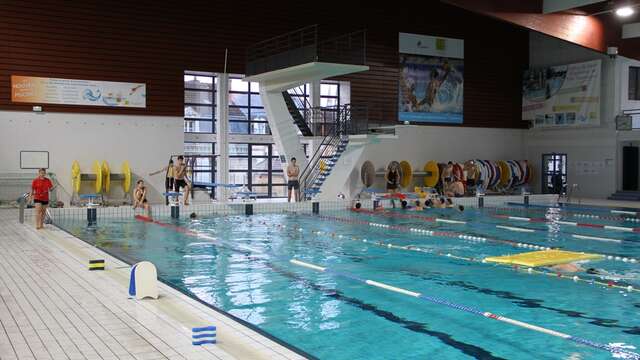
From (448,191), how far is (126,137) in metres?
11.0

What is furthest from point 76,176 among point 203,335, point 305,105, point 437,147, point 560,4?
point 203,335

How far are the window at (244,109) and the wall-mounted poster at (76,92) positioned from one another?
4.48 meters

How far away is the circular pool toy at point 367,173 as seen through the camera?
23.0 meters

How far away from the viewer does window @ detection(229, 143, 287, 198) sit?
2389 cm

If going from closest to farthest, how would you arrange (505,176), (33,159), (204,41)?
(33,159) < (204,41) < (505,176)

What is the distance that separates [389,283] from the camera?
26.8 feet

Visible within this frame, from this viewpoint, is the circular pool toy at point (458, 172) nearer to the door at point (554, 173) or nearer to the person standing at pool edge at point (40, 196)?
the door at point (554, 173)

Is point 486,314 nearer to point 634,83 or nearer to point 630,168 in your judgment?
point 630,168

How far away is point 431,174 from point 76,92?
13.0 meters

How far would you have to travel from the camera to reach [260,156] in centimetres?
2416

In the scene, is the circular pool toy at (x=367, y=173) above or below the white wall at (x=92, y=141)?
below

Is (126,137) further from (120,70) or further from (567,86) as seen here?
(567,86)

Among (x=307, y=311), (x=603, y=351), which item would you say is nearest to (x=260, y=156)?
(x=307, y=311)

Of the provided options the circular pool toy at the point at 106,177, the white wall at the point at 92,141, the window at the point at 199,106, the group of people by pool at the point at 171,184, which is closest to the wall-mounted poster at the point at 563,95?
the window at the point at 199,106
